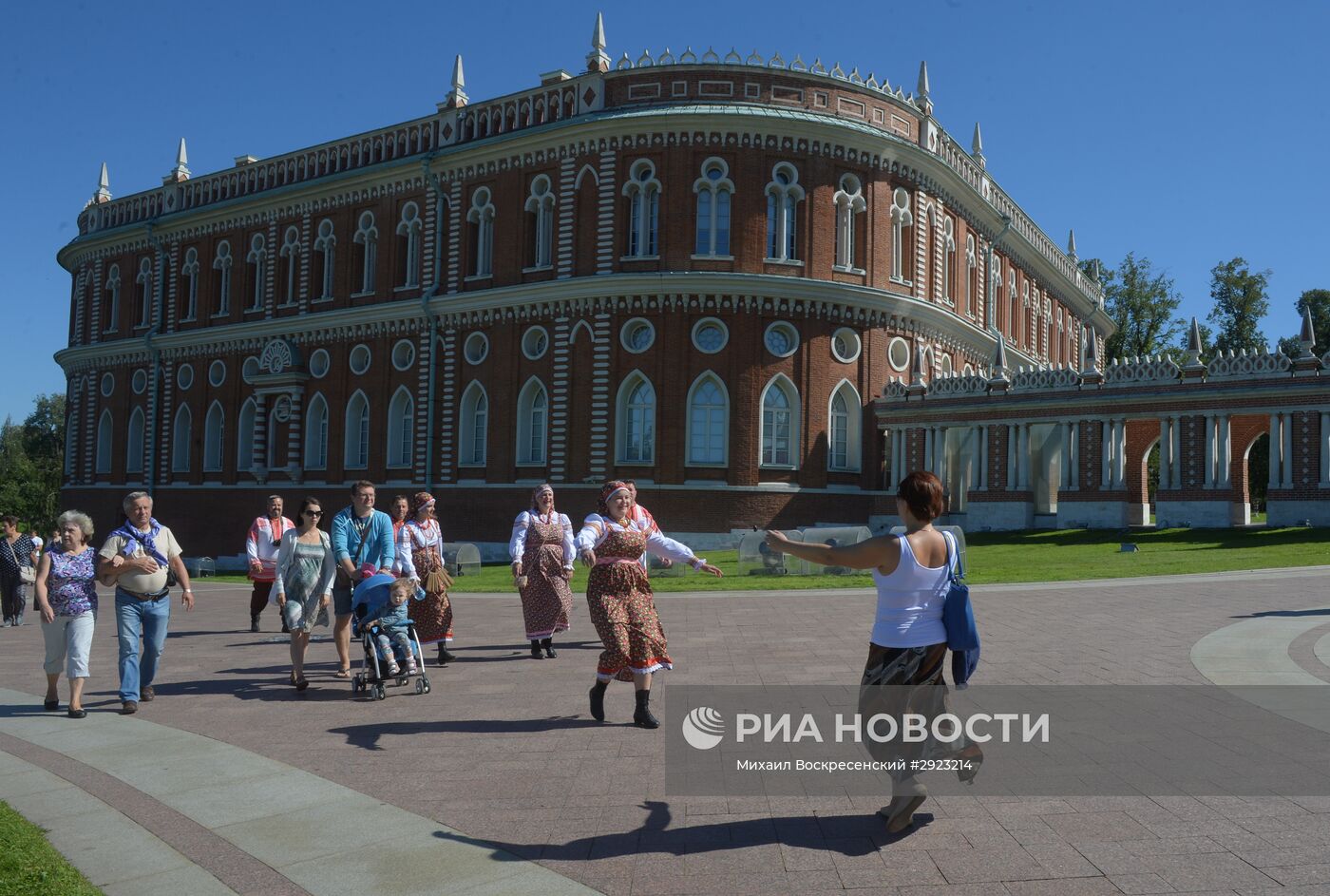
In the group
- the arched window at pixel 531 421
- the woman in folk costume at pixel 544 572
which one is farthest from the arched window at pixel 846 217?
the woman in folk costume at pixel 544 572

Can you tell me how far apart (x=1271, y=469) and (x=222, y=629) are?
93.0 ft

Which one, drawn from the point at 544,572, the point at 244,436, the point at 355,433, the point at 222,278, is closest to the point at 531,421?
the point at 355,433

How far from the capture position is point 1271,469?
30703 millimetres

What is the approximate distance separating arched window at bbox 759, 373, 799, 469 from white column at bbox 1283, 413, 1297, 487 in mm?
13974

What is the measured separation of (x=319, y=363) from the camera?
4291 cm

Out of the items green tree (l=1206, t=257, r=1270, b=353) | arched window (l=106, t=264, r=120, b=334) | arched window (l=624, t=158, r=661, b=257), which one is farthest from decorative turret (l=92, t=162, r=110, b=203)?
green tree (l=1206, t=257, r=1270, b=353)

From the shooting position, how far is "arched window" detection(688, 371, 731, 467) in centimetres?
3397

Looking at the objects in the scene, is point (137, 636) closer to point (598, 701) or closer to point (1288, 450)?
point (598, 701)

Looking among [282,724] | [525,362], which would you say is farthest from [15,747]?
[525,362]

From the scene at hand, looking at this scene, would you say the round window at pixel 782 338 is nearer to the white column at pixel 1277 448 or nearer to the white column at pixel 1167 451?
the white column at pixel 1167 451

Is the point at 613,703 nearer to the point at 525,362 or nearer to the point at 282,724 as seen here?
the point at 282,724

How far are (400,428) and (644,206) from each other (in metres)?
13.1

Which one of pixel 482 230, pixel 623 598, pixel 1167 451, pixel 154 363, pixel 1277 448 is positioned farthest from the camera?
pixel 154 363

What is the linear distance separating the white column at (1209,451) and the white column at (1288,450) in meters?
1.82
